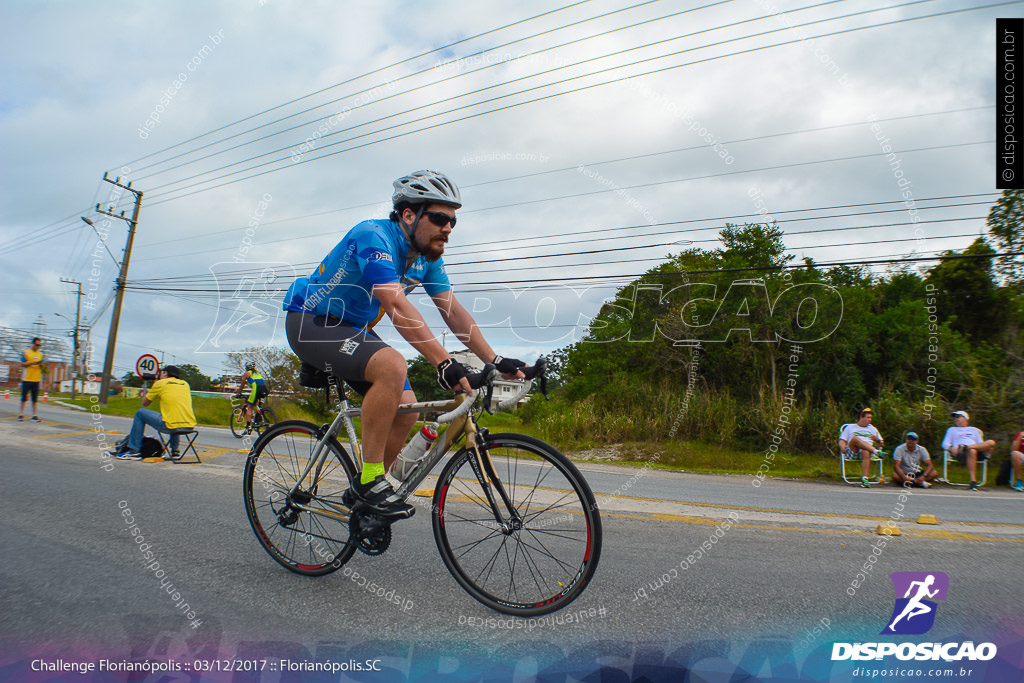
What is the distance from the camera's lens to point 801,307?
1867cm

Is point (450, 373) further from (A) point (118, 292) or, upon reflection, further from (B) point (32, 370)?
(A) point (118, 292)

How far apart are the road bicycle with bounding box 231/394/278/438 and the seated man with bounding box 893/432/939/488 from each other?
1343cm

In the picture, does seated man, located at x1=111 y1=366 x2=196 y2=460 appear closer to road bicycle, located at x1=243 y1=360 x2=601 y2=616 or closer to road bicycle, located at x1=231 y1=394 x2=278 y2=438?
road bicycle, located at x1=231 y1=394 x2=278 y2=438

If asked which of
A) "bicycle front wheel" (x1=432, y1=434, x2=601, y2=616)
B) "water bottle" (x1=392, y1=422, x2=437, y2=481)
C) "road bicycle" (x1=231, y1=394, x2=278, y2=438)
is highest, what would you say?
"water bottle" (x1=392, y1=422, x2=437, y2=481)

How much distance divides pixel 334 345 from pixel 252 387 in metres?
12.9

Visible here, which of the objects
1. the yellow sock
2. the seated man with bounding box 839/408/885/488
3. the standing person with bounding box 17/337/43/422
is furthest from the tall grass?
the yellow sock

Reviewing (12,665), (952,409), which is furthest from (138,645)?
(952,409)

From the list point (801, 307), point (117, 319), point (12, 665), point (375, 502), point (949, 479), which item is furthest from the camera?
point (117, 319)

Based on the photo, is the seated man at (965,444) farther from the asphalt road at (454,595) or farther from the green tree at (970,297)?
the green tree at (970,297)

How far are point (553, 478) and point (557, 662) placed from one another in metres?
0.70

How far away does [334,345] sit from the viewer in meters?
2.87

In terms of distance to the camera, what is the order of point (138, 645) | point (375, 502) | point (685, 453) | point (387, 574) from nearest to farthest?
1. point (138, 645)
2. point (375, 502)
3. point (387, 574)
4. point (685, 453)

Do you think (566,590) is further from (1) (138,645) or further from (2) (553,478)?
(1) (138,645)

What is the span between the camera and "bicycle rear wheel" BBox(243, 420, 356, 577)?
3021 millimetres
